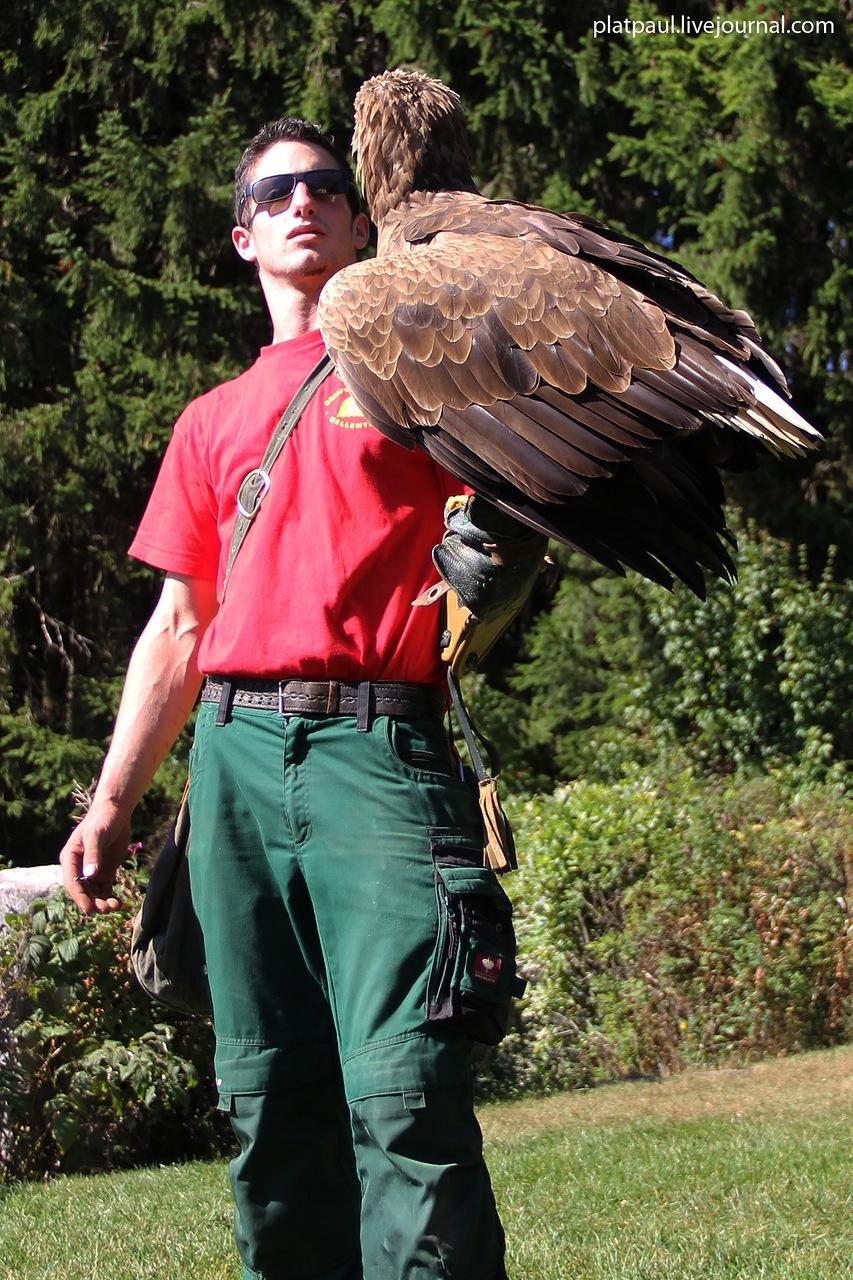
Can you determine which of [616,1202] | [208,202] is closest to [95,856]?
[616,1202]

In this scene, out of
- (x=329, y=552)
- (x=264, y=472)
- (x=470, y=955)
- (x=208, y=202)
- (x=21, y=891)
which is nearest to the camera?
(x=470, y=955)

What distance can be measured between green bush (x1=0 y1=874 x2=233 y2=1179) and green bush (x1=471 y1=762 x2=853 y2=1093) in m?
1.98

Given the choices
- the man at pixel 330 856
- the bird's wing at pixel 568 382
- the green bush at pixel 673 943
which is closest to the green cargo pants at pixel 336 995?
the man at pixel 330 856

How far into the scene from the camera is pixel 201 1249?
3.94 metres

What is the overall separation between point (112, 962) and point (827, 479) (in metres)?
7.07

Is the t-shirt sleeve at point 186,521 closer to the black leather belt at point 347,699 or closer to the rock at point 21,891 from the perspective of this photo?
the black leather belt at point 347,699

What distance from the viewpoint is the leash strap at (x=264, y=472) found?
2416 mm

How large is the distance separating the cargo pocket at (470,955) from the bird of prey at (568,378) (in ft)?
1.87

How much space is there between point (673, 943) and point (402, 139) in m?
5.40

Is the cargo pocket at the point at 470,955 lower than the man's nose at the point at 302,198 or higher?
lower

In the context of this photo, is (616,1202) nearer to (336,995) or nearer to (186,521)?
(336,995)

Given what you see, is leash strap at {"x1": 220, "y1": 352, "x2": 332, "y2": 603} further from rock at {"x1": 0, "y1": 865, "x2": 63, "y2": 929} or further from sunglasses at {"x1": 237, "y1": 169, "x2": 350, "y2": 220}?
rock at {"x1": 0, "y1": 865, "x2": 63, "y2": 929}

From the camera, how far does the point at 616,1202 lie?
4238mm

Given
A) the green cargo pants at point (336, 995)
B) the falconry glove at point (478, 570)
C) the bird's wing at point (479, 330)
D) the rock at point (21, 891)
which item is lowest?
the rock at point (21, 891)
